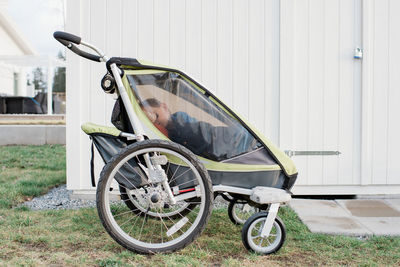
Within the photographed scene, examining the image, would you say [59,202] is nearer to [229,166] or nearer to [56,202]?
[56,202]

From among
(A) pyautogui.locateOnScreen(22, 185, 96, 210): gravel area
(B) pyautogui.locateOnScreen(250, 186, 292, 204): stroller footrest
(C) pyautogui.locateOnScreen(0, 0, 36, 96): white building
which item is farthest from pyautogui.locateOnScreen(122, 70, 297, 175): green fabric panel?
(C) pyautogui.locateOnScreen(0, 0, 36, 96): white building

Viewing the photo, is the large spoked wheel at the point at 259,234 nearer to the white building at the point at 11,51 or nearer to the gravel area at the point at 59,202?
the gravel area at the point at 59,202

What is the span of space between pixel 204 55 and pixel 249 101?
58 centimetres

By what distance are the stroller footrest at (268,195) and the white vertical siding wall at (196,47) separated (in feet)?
4.97

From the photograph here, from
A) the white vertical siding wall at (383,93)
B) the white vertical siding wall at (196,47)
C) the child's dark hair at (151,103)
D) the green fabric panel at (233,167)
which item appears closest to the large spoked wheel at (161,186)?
the green fabric panel at (233,167)

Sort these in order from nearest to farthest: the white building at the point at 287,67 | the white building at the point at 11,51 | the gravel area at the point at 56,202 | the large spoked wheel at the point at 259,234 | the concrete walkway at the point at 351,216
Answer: the large spoked wheel at the point at 259,234 → the concrete walkway at the point at 351,216 → the gravel area at the point at 56,202 → the white building at the point at 287,67 → the white building at the point at 11,51

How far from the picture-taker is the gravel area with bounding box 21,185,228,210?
12.2 ft

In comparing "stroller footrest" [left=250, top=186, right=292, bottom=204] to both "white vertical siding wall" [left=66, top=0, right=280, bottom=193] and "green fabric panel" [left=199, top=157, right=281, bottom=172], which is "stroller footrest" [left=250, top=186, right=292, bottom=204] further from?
"white vertical siding wall" [left=66, top=0, right=280, bottom=193]

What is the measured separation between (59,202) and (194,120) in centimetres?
191

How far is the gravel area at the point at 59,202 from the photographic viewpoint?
373 centimetres

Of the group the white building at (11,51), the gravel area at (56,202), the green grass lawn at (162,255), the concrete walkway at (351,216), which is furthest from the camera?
the white building at (11,51)

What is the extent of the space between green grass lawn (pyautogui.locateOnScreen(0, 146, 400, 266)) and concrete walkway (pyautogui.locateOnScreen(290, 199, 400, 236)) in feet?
0.51

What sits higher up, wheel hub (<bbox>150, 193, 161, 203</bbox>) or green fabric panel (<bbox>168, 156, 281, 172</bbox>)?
green fabric panel (<bbox>168, 156, 281, 172</bbox>)

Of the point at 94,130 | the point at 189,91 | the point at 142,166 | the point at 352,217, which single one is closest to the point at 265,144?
the point at 189,91
